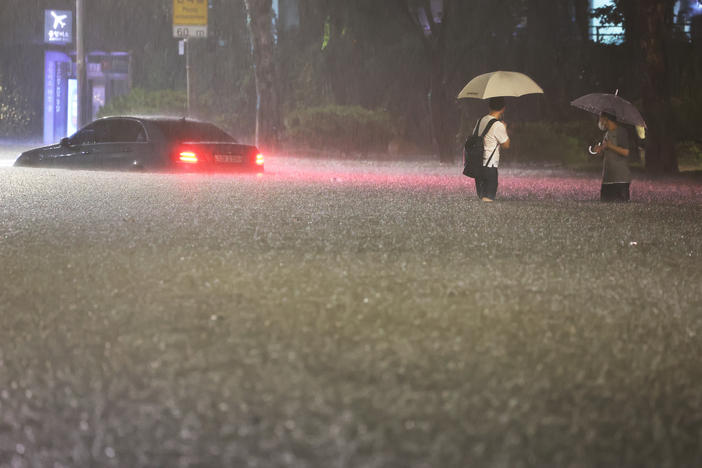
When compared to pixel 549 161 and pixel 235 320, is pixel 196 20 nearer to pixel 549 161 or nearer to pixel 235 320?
pixel 549 161

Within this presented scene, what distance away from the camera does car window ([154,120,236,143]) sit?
23.4 metres

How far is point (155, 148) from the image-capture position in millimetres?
23391

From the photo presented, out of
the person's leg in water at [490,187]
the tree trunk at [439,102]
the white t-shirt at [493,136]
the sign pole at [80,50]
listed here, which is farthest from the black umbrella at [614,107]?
the sign pole at [80,50]

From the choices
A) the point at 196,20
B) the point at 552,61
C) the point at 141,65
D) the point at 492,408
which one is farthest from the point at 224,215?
the point at 141,65

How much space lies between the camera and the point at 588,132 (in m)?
35.6

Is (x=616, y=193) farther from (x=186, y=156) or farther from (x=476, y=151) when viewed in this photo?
(x=186, y=156)

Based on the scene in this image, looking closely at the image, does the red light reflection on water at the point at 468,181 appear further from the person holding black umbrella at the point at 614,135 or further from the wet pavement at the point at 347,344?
the wet pavement at the point at 347,344

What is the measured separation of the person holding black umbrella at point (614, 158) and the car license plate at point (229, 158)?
27.0 ft

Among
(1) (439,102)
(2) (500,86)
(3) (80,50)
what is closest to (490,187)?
(2) (500,86)

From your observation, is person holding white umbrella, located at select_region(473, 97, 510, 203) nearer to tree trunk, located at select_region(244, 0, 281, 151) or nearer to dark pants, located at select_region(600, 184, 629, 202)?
dark pants, located at select_region(600, 184, 629, 202)

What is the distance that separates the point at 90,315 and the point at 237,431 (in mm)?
2791

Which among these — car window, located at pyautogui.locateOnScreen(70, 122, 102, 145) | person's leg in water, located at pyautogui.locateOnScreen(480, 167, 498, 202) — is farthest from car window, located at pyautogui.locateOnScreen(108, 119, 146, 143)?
person's leg in water, located at pyautogui.locateOnScreen(480, 167, 498, 202)

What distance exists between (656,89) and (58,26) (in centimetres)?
3728

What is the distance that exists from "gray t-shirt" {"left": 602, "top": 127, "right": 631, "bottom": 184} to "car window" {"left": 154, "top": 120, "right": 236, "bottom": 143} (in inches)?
348
